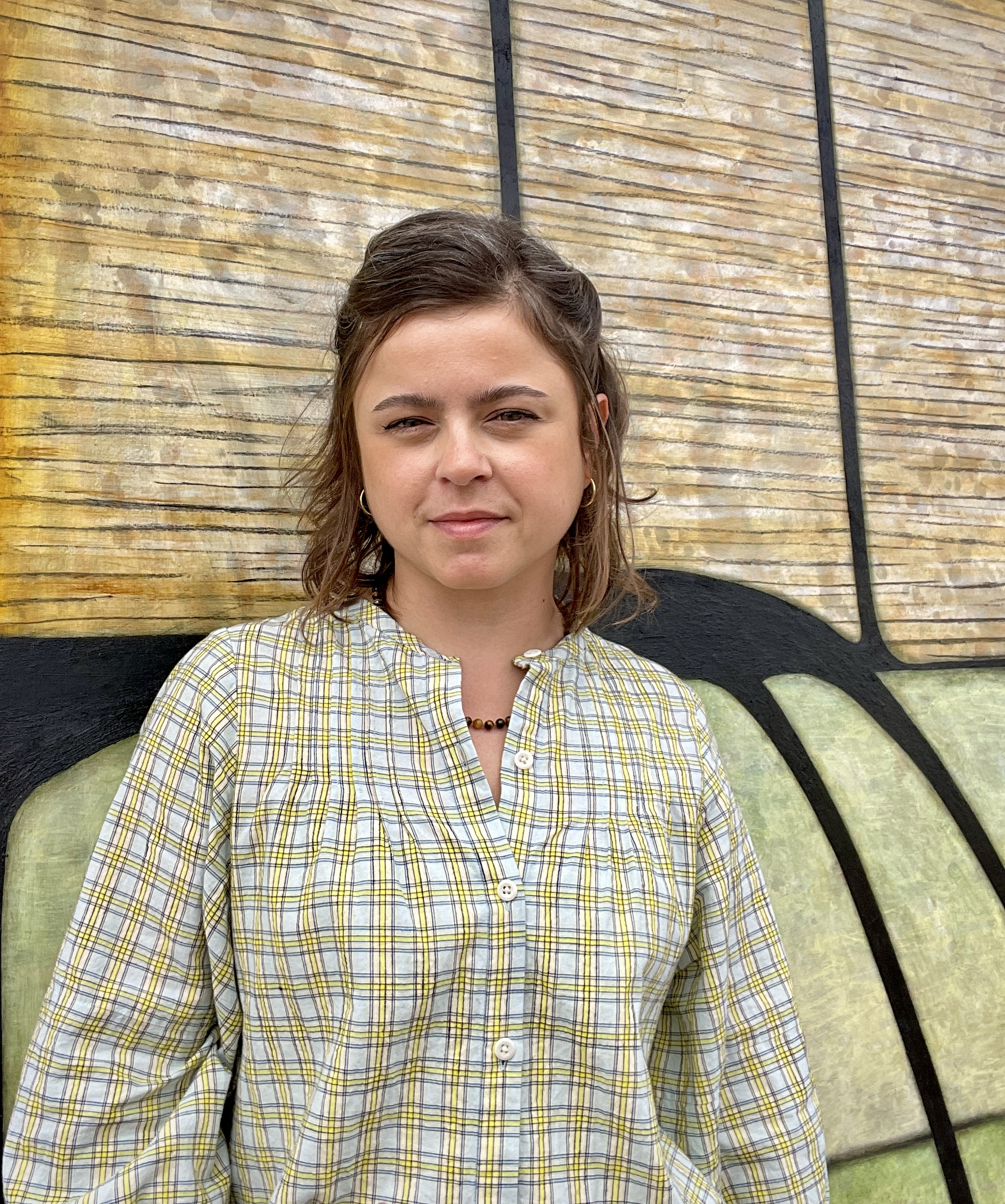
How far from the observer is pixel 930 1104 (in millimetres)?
1622

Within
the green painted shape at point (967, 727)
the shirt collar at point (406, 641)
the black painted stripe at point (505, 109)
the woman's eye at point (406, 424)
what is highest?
the black painted stripe at point (505, 109)

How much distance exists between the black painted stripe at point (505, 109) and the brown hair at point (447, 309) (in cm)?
40

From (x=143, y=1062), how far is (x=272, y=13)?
1430 mm

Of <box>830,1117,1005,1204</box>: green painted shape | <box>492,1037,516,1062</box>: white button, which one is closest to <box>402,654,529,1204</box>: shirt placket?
<box>492,1037,516,1062</box>: white button

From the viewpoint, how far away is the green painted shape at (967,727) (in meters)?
1.77

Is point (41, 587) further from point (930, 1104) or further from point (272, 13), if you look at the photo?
point (930, 1104)

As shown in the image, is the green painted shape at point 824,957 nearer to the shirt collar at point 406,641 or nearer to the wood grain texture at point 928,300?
the wood grain texture at point 928,300

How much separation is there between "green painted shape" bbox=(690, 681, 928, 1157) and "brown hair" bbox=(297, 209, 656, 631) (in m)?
0.41

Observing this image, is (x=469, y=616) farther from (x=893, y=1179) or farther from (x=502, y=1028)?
(x=893, y=1179)

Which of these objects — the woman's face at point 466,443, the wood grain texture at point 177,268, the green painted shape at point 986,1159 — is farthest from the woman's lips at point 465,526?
the green painted shape at point 986,1159

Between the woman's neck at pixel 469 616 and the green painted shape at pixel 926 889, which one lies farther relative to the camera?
the green painted shape at pixel 926 889

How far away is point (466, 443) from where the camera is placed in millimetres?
1033

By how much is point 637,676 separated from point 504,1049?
0.50 m

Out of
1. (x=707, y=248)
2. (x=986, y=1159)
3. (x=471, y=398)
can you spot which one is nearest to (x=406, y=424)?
(x=471, y=398)
